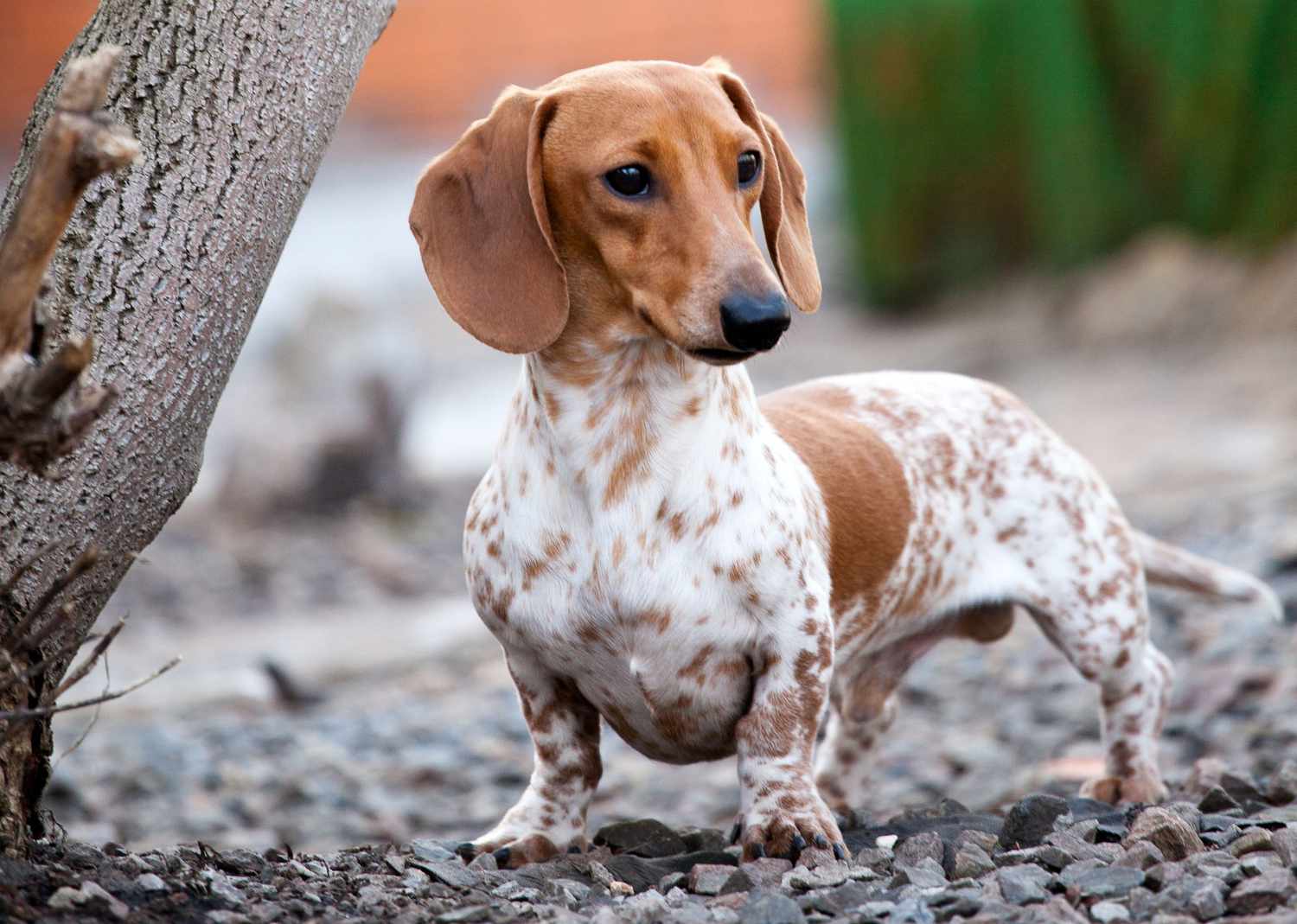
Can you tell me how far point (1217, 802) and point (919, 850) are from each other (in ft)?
2.69

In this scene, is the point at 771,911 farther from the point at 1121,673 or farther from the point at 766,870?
the point at 1121,673

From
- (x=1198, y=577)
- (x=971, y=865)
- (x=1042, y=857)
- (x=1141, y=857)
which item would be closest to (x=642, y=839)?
(x=971, y=865)

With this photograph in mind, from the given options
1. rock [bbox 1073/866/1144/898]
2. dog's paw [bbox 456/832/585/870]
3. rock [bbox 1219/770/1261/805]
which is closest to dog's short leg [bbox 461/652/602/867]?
dog's paw [bbox 456/832/585/870]

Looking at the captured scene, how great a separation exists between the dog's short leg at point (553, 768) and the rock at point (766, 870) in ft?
1.64

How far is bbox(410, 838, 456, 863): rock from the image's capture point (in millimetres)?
3506

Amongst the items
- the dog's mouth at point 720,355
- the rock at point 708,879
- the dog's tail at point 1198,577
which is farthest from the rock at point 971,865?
the dog's tail at point 1198,577

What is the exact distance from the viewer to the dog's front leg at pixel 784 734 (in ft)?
11.1

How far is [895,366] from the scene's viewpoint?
14336 mm

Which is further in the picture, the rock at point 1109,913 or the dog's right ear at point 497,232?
the dog's right ear at point 497,232

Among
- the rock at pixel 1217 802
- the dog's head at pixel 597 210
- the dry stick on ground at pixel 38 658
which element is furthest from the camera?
the rock at pixel 1217 802

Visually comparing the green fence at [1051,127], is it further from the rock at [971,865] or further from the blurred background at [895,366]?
the rock at [971,865]

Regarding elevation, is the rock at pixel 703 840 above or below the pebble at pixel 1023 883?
below

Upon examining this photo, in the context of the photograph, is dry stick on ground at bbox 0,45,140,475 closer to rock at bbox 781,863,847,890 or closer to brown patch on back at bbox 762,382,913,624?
rock at bbox 781,863,847,890

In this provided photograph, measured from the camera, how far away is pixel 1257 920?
2.72 m
